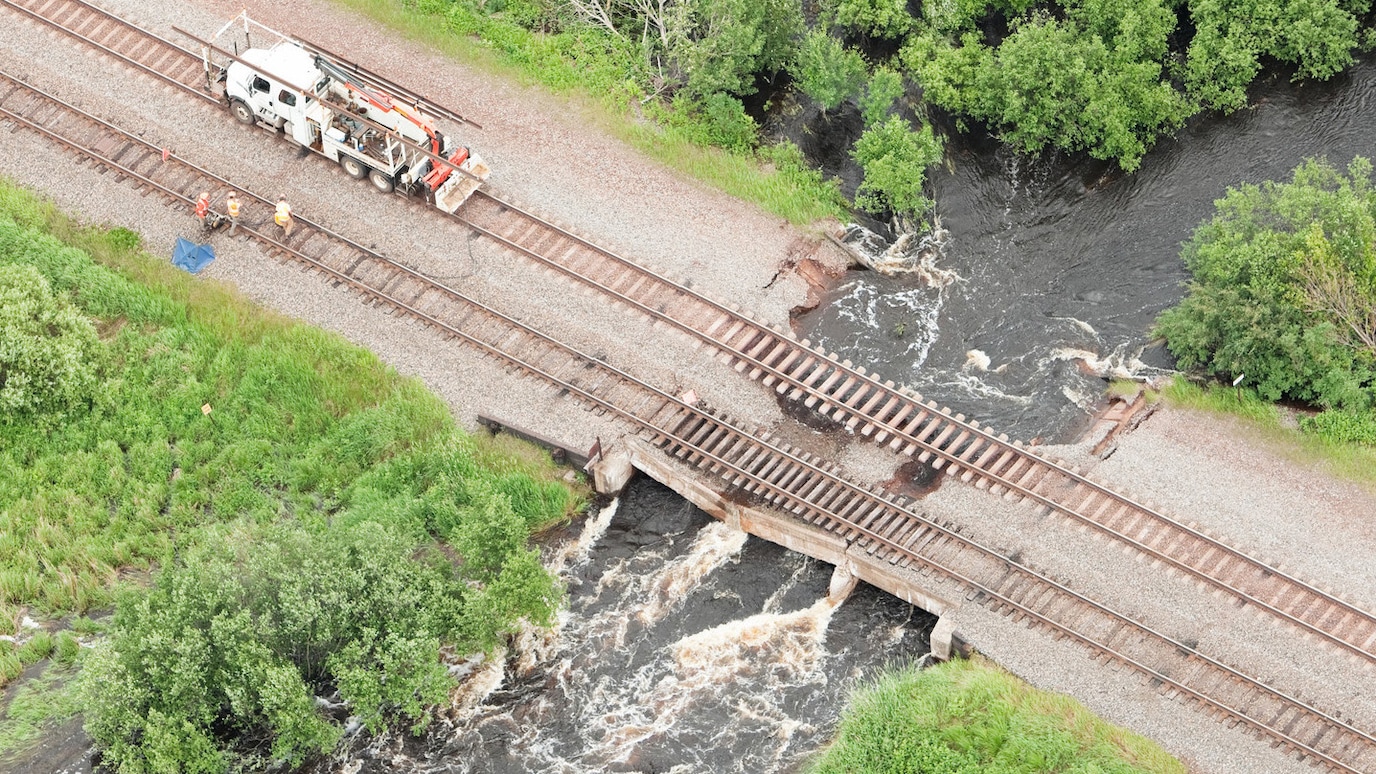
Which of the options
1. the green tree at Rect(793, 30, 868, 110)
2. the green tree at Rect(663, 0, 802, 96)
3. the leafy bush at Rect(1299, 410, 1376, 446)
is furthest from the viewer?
the green tree at Rect(793, 30, 868, 110)

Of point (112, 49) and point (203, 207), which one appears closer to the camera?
point (203, 207)

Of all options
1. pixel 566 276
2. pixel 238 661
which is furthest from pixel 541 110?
pixel 238 661

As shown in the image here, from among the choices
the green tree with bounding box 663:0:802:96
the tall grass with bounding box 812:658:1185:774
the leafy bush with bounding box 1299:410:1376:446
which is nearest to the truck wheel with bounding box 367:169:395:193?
the green tree with bounding box 663:0:802:96

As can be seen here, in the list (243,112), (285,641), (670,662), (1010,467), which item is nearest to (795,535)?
(670,662)

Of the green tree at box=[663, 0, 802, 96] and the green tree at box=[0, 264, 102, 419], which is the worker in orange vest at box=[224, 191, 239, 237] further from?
the green tree at box=[663, 0, 802, 96]

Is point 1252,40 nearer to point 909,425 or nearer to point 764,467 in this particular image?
point 909,425

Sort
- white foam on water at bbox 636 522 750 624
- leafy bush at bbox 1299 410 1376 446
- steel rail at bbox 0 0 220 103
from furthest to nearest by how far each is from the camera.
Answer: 1. steel rail at bbox 0 0 220 103
2. leafy bush at bbox 1299 410 1376 446
3. white foam on water at bbox 636 522 750 624

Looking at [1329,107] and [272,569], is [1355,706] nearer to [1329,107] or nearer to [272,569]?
[1329,107]
